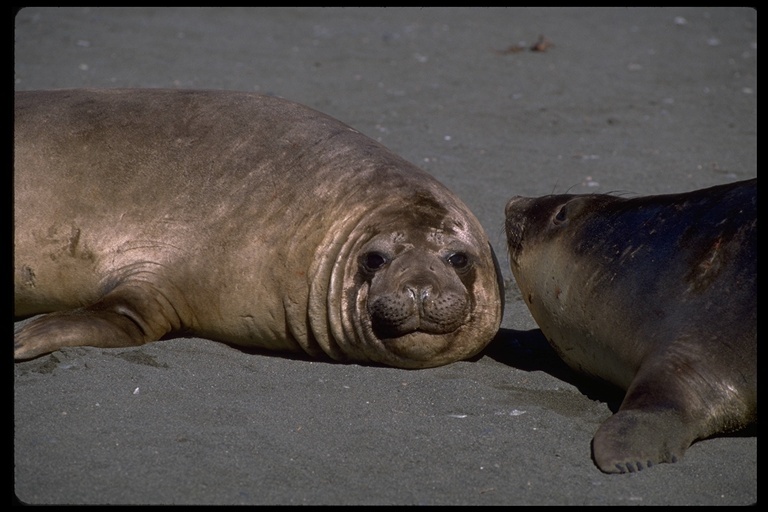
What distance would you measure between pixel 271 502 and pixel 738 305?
1.84 m

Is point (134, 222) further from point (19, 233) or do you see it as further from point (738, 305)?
point (738, 305)

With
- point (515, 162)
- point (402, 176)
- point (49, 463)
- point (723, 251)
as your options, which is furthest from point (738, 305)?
point (515, 162)

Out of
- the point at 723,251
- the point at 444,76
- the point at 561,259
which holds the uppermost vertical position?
the point at 723,251

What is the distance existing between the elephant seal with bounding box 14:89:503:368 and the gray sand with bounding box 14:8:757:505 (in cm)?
18

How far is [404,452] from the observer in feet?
12.0

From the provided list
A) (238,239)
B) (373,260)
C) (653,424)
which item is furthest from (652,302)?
(238,239)

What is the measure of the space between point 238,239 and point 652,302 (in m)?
1.85

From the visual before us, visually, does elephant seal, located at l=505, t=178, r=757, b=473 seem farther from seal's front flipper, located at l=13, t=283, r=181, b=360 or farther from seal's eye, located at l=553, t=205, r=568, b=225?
seal's front flipper, located at l=13, t=283, r=181, b=360

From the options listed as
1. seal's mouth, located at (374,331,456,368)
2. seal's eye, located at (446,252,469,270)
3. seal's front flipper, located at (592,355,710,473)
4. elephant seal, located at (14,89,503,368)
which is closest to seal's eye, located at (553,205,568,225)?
elephant seal, located at (14,89,503,368)

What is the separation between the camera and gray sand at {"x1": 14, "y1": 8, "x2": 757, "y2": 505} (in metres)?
3.45

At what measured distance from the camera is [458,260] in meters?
4.63

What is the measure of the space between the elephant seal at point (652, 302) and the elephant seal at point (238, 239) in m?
0.32

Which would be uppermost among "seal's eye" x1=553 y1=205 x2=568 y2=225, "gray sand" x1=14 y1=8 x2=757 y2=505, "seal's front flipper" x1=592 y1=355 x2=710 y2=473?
"seal's eye" x1=553 y1=205 x2=568 y2=225

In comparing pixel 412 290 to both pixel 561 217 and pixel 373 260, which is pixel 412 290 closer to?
pixel 373 260
